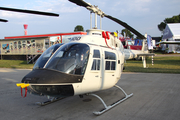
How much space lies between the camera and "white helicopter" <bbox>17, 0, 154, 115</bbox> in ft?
12.8

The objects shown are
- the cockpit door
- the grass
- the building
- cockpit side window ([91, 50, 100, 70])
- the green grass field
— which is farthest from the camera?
the building

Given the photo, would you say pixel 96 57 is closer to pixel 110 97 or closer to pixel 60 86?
pixel 60 86

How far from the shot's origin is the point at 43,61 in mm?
4430

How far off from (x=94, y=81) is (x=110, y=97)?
5.98 ft

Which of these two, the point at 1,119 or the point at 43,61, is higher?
the point at 43,61

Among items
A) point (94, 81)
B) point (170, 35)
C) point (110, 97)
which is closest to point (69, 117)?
point (94, 81)

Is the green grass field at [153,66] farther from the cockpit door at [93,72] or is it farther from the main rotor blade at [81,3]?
the main rotor blade at [81,3]

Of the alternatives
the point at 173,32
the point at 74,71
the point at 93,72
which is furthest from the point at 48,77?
the point at 173,32

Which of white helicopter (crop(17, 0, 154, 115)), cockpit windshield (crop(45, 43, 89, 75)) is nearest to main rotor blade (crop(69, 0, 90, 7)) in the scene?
white helicopter (crop(17, 0, 154, 115))

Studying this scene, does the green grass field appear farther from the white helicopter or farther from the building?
the white helicopter

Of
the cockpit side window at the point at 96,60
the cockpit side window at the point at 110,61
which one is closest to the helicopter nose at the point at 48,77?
the cockpit side window at the point at 96,60

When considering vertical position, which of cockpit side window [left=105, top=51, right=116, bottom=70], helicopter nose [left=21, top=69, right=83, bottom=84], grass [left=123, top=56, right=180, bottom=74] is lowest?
grass [left=123, top=56, right=180, bottom=74]

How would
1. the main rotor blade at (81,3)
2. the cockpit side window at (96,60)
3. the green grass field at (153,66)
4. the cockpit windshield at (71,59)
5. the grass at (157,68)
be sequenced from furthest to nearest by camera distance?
the green grass field at (153,66)
the grass at (157,68)
the main rotor blade at (81,3)
the cockpit side window at (96,60)
the cockpit windshield at (71,59)

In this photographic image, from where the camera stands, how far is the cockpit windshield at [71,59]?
4.18 meters
